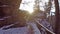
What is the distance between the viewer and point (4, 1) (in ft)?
8.52

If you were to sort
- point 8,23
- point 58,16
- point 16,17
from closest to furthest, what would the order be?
point 58,16 → point 8,23 → point 16,17

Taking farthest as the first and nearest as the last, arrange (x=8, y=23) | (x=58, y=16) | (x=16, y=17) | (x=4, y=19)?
(x=16, y=17), (x=8, y=23), (x=4, y=19), (x=58, y=16)

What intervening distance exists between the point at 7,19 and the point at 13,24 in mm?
260

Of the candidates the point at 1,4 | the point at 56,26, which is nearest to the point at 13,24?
the point at 1,4

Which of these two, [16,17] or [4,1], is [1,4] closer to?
[4,1]

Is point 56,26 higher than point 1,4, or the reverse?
point 1,4

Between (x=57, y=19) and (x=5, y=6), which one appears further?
(x=5, y=6)

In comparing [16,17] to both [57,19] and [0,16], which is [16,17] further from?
[57,19]

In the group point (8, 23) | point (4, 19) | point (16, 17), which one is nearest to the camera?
point (4, 19)

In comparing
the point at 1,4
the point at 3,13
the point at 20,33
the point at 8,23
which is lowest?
the point at 20,33

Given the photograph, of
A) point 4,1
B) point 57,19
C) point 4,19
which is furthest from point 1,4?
point 57,19

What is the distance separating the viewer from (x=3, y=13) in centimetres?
270

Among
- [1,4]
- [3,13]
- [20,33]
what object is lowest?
[20,33]

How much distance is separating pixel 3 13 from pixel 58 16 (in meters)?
1.14
